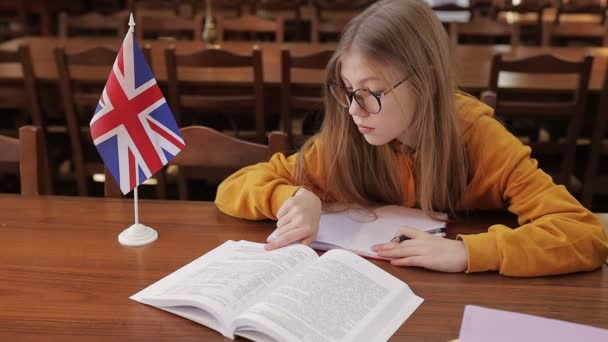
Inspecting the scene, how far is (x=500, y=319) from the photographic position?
1046 mm

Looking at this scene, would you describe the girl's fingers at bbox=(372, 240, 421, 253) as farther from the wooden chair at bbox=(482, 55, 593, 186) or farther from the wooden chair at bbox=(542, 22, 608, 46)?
the wooden chair at bbox=(542, 22, 608, 46)

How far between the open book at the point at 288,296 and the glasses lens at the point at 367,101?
0.29 m

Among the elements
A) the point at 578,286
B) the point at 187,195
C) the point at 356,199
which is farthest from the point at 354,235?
the point at 187,195

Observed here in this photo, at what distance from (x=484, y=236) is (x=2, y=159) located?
1227 millimetres

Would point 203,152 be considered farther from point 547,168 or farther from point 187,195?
point 547,168

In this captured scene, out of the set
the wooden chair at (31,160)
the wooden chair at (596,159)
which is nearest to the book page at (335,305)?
the wooden chair at (31,160)

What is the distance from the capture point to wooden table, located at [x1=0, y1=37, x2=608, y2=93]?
3.03 m

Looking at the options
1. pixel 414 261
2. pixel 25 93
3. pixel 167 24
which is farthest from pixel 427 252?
pixel 167 24

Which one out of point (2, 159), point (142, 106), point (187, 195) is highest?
point (142, 106)

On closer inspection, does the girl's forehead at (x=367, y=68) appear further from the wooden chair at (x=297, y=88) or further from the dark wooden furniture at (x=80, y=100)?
the dark wooden furniture at (x=80, y=100)

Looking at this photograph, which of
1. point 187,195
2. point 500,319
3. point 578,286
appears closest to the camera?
point 500,319

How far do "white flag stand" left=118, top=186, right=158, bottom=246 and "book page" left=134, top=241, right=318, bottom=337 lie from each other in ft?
0.53

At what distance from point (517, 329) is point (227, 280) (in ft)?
1.54

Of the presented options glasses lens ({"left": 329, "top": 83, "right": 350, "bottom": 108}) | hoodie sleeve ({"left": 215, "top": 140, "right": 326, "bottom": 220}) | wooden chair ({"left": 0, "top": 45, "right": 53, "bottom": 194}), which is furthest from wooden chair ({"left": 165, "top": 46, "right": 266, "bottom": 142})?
glasses lens ({"left": 329, "top": 83, "right": 350, "bottom": 108})
